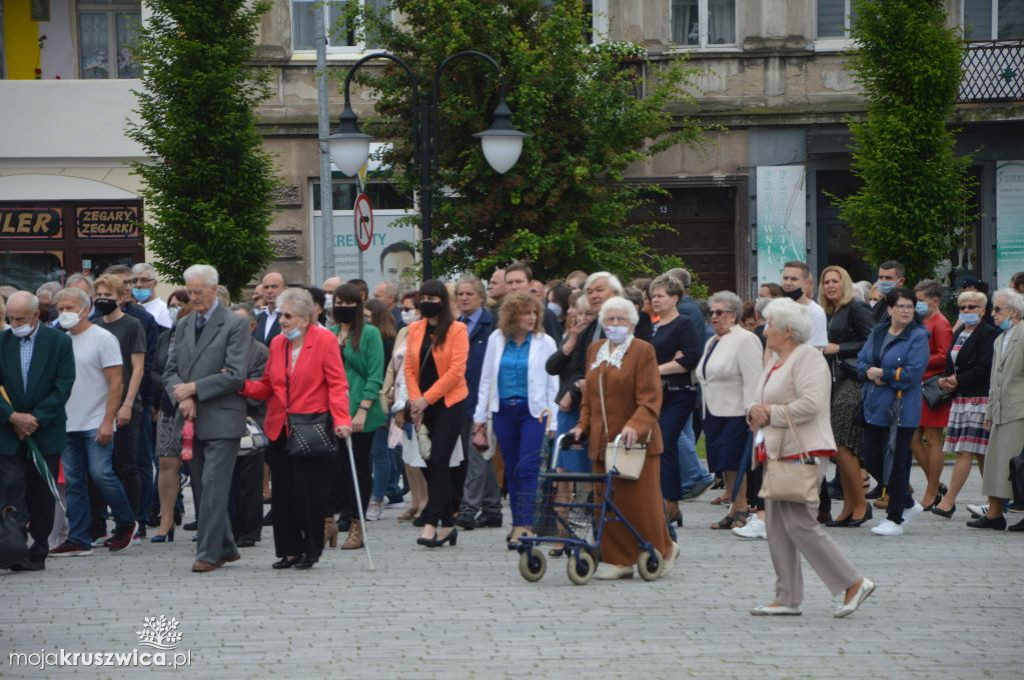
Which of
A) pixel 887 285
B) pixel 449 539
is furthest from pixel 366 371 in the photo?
pixel 887 285

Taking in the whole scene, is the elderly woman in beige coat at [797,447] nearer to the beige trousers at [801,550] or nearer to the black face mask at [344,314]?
the beige trousers at [801,550]

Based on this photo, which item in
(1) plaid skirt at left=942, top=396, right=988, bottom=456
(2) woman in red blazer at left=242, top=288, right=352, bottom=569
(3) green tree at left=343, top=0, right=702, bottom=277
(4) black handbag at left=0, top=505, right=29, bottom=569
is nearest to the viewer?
(4) black handbag at left=0, top=505, right=29, bottom=569

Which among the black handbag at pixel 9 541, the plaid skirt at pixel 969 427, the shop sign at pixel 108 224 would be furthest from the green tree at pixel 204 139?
the black handbag at pixel 9 541

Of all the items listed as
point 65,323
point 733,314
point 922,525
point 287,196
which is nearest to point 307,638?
point 65,323

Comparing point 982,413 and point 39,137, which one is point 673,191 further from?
point 982,413

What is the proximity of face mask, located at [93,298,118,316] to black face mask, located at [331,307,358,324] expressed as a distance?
5.71ft

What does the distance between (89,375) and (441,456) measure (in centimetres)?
281

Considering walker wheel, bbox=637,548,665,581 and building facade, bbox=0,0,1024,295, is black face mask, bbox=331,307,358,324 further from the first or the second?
building facade, bbox=0,0,1024,295

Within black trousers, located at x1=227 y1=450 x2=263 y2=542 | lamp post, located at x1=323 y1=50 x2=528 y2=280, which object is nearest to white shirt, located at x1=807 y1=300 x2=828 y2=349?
black trousers, located at x1=227 y1=450 x2=263 y2=542

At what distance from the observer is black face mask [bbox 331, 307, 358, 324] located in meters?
13.1

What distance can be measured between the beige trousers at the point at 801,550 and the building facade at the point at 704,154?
19107mm

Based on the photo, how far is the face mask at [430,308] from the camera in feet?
41.7

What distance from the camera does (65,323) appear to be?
1266 cm

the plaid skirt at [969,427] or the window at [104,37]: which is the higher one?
the window at [104,37]
